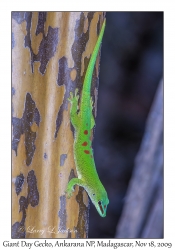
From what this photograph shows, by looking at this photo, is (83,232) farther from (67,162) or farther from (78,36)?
(78,36)

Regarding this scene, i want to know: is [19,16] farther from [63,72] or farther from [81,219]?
[81,219]

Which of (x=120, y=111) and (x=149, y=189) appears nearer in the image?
→ (x=149, y=189)

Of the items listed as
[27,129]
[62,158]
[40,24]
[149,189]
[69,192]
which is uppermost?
[40,24]

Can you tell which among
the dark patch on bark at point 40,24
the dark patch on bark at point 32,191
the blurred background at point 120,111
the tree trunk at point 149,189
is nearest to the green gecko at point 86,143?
the dark patch on bark at point 32,191

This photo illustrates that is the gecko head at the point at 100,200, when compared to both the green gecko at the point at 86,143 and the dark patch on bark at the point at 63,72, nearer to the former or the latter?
the green gecko at the point at 86,143

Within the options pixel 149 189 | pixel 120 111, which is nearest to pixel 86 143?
pixel 149 189
